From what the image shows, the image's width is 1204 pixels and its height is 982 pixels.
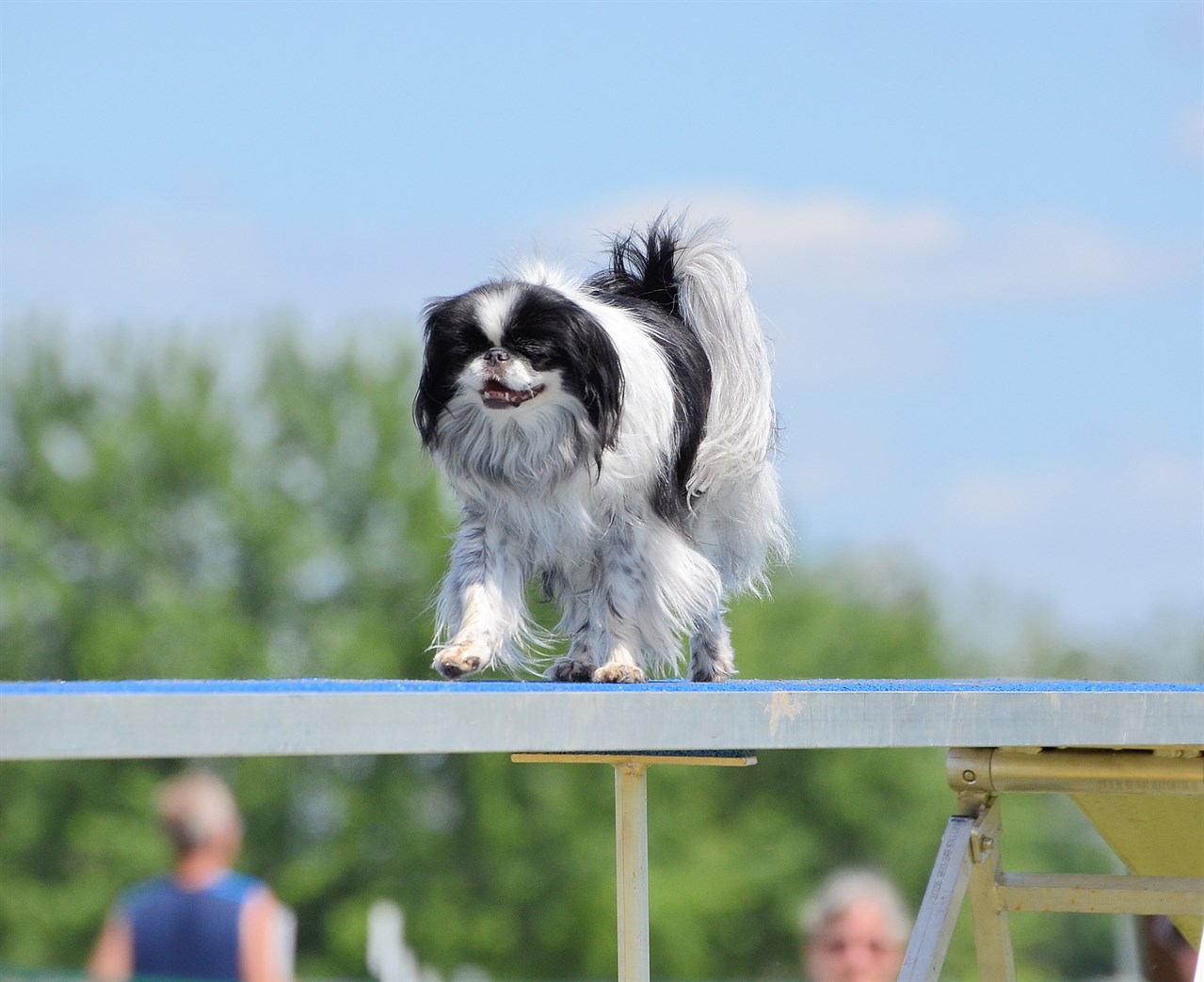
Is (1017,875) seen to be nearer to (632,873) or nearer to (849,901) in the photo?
(632,873)

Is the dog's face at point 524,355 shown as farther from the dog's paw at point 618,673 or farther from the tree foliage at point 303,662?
the tree foliage at point 303,662

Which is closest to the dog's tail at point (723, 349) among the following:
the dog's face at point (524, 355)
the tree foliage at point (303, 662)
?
the dog's face at point (524, 355)

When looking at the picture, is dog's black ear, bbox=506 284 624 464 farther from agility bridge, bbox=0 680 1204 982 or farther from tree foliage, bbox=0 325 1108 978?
tree foliage, bbox=0 325 1108 978

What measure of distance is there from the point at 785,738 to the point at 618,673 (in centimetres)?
108

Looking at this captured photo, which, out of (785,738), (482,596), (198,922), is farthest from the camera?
(198,922)

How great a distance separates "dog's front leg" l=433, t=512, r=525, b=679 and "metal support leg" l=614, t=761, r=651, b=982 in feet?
1.78

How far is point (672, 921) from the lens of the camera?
34.7 meters

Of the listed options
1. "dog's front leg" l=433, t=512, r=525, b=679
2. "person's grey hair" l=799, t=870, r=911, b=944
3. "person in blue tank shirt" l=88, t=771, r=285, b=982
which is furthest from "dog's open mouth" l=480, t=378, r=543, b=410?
"person's grey hair" l=799, t=870, r=911, b=944

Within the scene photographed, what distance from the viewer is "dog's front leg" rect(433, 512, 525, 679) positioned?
4.25 meters

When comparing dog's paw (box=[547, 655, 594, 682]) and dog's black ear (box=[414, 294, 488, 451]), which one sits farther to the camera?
dog's paw (box=[547, 655, 594, 682])

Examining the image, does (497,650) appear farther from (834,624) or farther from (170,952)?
(834,624)

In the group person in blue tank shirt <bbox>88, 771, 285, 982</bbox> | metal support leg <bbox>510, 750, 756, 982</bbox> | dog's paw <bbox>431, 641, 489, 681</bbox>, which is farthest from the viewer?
person in blue tank shirt <bbox>88, 771, 285, 982</bbox>

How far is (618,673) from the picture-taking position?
421 cm

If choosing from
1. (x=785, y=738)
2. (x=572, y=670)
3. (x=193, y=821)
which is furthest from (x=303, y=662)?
(x=785, y=738)
